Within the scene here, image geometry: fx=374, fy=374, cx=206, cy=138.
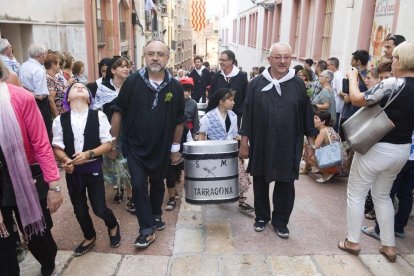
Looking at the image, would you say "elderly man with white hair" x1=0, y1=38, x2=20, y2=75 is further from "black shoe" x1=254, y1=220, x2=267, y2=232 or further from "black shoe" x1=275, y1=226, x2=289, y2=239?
"black shoe" x1=275, y1=226, x2=289, y2=239

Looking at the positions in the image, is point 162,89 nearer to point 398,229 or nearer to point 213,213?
point 213,213

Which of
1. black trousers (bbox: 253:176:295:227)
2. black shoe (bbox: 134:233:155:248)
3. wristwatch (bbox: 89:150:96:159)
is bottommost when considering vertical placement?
black shoe (bbox: 134:233:155:248)

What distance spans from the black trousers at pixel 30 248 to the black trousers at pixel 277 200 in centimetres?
197

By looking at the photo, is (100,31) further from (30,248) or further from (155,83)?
(30,248)

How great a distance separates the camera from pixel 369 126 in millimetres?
2959

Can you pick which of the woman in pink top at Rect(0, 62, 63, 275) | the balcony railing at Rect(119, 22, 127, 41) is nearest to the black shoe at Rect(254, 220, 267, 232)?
the woman in pink top at Rect(0, 62, 63, 275)

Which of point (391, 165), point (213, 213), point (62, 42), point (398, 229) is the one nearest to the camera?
point (391, 165)

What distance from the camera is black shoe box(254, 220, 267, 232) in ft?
12.4

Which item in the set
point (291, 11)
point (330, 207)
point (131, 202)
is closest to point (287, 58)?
point (330, 207)

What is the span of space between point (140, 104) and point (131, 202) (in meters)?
1.36

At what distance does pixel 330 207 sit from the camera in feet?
14.7

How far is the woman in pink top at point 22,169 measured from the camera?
2.20 meters

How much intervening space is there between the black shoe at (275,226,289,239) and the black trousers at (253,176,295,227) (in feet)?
0.10

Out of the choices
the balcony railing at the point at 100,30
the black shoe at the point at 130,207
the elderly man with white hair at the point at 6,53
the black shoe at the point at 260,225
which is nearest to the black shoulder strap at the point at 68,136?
the black shoe at the point at 130,207
